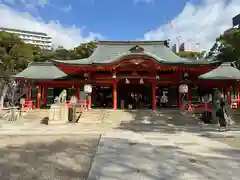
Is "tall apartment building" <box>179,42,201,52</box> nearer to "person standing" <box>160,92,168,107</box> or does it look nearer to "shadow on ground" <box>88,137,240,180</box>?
"person standing" <box>160,92,168,107</box>

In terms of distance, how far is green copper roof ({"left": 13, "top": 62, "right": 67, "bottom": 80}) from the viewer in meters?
22.1

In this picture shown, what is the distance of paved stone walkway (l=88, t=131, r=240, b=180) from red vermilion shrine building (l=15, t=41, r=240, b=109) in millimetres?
10619

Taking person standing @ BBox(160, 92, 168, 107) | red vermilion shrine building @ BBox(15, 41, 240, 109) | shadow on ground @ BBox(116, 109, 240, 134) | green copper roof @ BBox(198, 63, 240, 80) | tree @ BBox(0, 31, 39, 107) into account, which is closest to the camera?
shadow on ground @ BBox(116, 109, 240, 134)

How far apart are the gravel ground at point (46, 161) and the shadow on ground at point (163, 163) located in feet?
1.26

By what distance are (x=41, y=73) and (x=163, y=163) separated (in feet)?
68.5

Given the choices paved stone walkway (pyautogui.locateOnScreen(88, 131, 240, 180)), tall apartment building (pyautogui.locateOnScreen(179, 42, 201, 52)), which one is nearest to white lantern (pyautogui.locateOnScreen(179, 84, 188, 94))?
paved stone walkway (pyautogui.locateOnScreen(88, 131, 240, 180))

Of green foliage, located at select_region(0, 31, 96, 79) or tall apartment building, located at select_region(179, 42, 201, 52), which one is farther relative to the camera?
tall apartment building, located at select_region(179, 42, 201, 52)

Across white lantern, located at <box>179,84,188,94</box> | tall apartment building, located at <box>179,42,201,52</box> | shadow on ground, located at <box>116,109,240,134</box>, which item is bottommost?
shadow on ground, located at <box>116,109,240,134</box>

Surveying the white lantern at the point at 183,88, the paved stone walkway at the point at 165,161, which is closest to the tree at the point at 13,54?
the white lantern at the point at 183,88

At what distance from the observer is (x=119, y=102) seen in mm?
22438

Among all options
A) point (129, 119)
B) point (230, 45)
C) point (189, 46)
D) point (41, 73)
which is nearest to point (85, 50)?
point (41, 73)

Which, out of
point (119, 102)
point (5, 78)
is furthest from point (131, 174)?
point (5, 78)

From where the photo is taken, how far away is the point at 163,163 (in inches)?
217

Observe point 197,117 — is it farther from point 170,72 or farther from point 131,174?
point 131,174
